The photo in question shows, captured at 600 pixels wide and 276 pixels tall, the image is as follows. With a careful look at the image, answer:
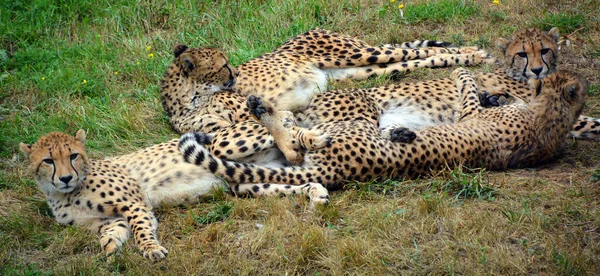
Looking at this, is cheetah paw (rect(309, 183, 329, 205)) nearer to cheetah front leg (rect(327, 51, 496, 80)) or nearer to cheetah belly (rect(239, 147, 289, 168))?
cheetah belly (rect(239, 147, 289, 168))

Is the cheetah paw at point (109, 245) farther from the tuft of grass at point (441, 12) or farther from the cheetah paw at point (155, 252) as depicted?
the tuft of grass at point (441, 12)

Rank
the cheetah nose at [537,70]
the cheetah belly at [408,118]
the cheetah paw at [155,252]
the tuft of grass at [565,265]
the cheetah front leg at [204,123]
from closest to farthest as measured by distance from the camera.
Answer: the tuft of grass at [565,265]
the cheetah paw at [155,252]
the cheetah belly at [408,118]
the cheetah front leg at [204,123]
the cheetah nose at [537,70]

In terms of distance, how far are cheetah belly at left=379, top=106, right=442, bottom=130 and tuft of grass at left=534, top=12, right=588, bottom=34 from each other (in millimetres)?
1848

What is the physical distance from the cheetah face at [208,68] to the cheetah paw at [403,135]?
68.4 inches

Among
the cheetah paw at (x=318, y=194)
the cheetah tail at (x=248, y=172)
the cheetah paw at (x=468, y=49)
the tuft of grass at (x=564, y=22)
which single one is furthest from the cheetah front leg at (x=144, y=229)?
the tuft of grass at (x=564, y=22)

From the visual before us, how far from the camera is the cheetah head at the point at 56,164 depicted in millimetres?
4738

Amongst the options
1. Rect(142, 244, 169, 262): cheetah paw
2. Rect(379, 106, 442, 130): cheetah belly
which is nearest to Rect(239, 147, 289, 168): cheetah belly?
Rect(379, 106, 442, 130): cheetah belly

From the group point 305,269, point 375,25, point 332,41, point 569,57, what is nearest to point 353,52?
point 332,41

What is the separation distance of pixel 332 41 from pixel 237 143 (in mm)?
2126

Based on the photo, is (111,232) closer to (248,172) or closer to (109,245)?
(109,245)

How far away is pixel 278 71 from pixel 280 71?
18 mm

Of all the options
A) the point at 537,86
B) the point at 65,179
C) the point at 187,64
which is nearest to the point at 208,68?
the point at 187,64

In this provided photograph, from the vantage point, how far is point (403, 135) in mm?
5137

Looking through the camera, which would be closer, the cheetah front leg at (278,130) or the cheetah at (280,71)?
the cheetah front leg at (278,130)
